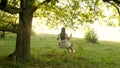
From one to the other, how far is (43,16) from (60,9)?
3.53 m

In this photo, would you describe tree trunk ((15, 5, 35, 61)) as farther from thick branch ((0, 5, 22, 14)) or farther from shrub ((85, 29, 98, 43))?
shrub ((85, 29, 98, 43))

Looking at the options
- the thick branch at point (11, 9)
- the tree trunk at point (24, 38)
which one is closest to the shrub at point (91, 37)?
the tree trunk at point (24, 38)

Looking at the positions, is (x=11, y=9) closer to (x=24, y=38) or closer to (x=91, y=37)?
(x=24, y=38)

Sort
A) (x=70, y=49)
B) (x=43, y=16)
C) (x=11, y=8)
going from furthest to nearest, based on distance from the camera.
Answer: (x=70, y=49), (x=43, y=16), (x=11, y=8)

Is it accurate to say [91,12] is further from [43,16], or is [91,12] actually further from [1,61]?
[1,61]

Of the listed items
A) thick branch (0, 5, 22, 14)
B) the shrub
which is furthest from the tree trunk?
the shrub

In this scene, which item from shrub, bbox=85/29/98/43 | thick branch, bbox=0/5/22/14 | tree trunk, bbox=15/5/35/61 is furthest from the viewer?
shrub, bbox=85/29/98/43

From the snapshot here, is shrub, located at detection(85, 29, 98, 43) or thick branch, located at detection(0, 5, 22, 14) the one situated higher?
thick branch, located at detection(0, 5, 22, 14)

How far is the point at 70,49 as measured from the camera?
2850 centimetres

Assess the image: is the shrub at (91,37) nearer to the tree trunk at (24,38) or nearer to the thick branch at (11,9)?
the tree trunk at (24,38)

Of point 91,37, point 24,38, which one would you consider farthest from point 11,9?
point 91,37

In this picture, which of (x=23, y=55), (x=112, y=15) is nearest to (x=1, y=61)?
(x=23, y=55)

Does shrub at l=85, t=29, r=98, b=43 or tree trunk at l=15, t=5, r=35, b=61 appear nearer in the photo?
tree trunk at l=15, t=5, r=35, b=61

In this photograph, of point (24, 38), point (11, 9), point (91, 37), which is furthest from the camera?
point (91, 37)
